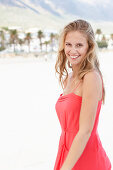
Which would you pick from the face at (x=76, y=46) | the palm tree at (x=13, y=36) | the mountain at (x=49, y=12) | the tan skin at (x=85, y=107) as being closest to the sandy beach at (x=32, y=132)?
the tan skin at (x=85, y=107)

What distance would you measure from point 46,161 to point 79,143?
7.42 feet

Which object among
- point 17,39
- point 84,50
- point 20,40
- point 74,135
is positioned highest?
point 17,39

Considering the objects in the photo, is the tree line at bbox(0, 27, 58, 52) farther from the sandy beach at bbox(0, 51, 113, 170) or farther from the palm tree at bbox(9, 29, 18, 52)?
the sandy beach at bbox(0, 51, 113, 170)

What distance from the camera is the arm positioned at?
1.00 metres

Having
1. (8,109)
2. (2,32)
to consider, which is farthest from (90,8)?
(8,109)

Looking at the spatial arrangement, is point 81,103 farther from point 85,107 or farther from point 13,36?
point 13,36

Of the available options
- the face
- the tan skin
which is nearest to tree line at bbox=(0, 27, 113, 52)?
the face

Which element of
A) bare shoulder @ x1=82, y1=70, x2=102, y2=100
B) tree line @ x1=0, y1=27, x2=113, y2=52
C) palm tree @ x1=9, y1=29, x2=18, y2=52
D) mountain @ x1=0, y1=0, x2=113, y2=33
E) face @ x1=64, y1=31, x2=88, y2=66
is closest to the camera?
bare shoulder @ x1=82, y1=70, x2=102, y2=100

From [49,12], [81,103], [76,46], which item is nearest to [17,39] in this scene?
[76,46]

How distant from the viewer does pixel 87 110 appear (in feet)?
3.32

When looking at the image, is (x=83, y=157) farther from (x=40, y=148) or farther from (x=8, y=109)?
(x=8, y=109)

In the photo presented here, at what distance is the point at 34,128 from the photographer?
16.0 ft

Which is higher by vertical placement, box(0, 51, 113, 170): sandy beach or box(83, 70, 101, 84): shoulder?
box(83, 70, 101, 84): shoulder

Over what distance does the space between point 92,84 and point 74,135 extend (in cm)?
29
